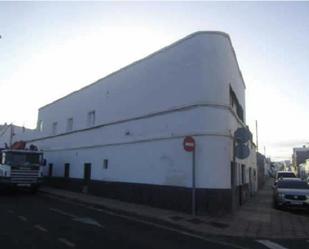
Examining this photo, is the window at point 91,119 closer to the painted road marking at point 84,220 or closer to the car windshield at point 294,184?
the painted road marking at point 84,220

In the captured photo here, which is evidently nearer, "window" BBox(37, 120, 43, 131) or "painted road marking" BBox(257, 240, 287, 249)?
"painted road marking" BBox(257, 240, 287, 249)

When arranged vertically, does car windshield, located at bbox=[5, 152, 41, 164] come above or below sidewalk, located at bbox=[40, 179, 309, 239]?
above

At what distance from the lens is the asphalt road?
9141 millimetres

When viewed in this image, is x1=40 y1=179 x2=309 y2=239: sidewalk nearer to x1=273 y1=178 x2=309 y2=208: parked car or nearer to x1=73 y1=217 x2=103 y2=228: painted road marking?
x1=273 y1=178 x2=309 y2=208: parked car

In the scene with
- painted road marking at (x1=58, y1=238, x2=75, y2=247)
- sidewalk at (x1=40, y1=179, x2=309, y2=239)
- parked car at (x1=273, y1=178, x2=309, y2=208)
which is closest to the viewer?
painted road marking at (x1=58, y1=238, x2=75, y2=247)

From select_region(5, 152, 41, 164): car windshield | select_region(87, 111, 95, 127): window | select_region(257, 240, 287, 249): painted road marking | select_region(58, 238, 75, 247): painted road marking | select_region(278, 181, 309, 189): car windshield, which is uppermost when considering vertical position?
select_region(87, 111, 95, 127): window

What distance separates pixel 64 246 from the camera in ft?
28.5

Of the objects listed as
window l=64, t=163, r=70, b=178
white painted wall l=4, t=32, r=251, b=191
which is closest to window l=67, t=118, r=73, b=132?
window l=64, t=163, r=70, b=178

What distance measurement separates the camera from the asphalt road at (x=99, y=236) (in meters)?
9.14

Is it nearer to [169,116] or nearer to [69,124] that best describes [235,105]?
[169,116]

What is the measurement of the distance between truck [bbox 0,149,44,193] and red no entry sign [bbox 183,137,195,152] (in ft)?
43.1

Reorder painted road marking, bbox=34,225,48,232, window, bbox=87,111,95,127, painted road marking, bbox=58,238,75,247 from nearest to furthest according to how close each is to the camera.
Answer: painted road marking, bbox=58,238,75,247 → painted road marking, bbox=34,225,48,232 → window, bbox=87,111,95,127

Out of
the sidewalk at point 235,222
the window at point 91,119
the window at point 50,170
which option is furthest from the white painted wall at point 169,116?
the window at point 50,170

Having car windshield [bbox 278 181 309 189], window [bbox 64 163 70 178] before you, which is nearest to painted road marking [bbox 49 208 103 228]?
car windshield [bbox 278 181 309 189]
